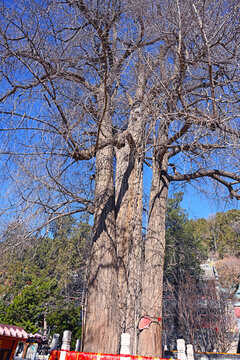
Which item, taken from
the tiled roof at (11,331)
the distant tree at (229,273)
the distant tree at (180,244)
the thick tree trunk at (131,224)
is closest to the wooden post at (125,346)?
the thick tree trunk at (131,224)

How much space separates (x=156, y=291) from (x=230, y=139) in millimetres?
2715

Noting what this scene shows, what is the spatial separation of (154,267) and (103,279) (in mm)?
1371

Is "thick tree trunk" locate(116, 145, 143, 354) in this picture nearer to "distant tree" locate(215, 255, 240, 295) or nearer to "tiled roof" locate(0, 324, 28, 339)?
"tiled roof" locate(0, 324, 28, 339)

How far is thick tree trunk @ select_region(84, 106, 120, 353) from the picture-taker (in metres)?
3.49

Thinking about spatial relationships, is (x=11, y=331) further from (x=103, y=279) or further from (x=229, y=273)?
(x=229, y=273)

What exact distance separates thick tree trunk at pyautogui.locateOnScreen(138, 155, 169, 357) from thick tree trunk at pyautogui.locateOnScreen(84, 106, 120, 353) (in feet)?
3.11

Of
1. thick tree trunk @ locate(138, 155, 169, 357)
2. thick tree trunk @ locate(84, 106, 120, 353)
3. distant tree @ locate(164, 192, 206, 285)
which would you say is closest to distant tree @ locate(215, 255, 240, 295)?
distant tree @ locate(164, 192, 206, 285)

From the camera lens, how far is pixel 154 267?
4.92 meters

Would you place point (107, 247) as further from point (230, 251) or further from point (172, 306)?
point (230, 251)

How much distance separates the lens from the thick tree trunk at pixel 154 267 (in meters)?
4.33

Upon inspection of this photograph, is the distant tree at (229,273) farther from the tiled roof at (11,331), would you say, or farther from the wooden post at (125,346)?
the wooden post at (125,346)

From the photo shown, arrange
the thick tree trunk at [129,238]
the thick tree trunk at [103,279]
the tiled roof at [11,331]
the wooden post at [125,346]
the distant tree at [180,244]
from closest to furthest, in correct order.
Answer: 1. the wooden post at [125,346]
2. the thick tree trunk at [103,279]
3. the tiled roof at [11,331]
4. the thick tree trunk at [129,238]
5. the distant tree at [180,244]

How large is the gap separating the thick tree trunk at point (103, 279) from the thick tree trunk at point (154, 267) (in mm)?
949

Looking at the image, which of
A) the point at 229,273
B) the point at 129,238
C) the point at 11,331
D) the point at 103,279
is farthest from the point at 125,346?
the point at 229,273
